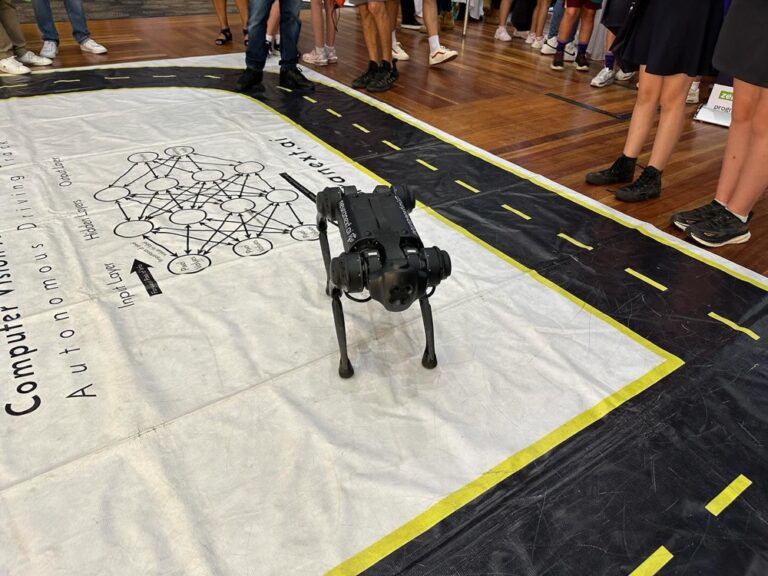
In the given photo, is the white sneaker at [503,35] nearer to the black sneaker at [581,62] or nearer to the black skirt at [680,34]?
the black sneaker at [581,62]

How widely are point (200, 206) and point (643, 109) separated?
1.53 meters

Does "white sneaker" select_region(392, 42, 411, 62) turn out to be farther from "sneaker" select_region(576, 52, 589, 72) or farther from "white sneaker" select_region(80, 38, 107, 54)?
"white sneaker" select_region(80, 38, 107, 54)

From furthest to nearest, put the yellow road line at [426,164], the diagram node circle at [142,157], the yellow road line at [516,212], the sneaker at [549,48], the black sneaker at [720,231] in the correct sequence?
the sneaker at [549,48]
the yellow road line at [426,164]
the diagram node circle at [142,157]
the yellow road line at [516,212]
the black sneaker at [720,231]

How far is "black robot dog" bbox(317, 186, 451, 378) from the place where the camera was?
0.97 metres

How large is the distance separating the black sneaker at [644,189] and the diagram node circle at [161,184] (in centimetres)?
152

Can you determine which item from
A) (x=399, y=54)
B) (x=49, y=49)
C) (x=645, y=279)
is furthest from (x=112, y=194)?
(x=399, y=54)

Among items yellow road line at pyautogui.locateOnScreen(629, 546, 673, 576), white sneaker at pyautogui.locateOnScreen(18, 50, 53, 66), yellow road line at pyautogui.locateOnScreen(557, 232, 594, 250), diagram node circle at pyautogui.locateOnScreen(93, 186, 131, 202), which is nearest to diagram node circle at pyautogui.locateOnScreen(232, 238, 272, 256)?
diagram node circle at pyautogui.locateOnScreen(93, 186, 131, 202)

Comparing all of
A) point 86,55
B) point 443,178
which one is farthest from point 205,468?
point 86,55

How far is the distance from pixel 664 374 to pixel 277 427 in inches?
31.9

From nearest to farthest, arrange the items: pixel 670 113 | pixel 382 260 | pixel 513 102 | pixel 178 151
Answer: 1. pixel 382 260
2. pixel 670 113
3. pixel 178 151
4. pixel 513 102

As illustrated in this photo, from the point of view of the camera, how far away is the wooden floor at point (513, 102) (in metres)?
2.02

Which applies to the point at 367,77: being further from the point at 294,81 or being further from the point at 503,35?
the point at 503,35

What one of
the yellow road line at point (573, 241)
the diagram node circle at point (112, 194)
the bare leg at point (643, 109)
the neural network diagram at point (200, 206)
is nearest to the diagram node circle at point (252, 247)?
the neural network diagram at point (200, 206)

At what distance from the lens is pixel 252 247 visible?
4.96ft
